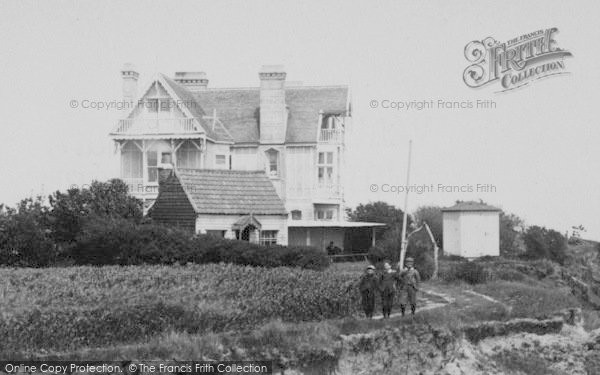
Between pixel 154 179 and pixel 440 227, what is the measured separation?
67.1 feet

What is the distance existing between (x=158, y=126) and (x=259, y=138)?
661 cm

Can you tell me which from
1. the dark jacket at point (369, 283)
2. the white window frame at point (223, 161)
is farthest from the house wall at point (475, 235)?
the dark jacket at point (369, 283)

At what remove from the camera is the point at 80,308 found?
17.9m

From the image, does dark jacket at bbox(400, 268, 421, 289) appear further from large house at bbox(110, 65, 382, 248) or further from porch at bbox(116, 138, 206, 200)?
porch at bbox(116, 138, 206, 200)

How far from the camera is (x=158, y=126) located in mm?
47719

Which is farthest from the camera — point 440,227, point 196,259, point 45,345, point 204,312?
point 440,227

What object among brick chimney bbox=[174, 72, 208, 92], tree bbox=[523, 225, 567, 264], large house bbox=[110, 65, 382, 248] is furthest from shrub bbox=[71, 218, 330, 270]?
brick chimney bbox=[174, 72, 208, 92]

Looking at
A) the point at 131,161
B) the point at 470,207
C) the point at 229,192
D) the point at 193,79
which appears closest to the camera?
the point at 229,192

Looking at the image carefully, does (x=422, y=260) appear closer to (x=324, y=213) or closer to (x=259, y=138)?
(x=324, y=213)

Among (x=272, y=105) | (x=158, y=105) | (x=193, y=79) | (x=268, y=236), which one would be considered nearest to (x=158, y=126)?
(x=158, y=105)

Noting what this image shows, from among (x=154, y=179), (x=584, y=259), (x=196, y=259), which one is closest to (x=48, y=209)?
(x=196, y=259)

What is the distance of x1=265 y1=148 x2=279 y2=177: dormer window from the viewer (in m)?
51.0

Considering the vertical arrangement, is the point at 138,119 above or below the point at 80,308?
above

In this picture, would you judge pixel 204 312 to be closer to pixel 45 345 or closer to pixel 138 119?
pixel 45 345
